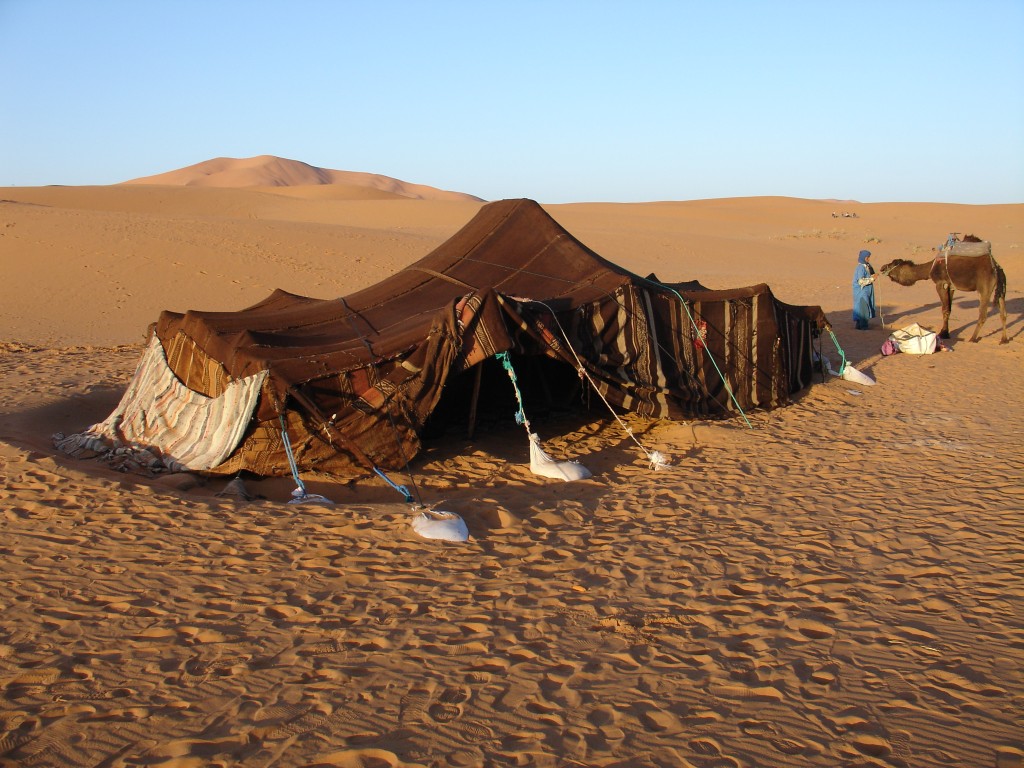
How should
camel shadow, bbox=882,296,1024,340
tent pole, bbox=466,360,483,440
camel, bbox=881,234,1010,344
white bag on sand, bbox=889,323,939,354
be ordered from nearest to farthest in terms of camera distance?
1. tent pole, bbox=466,360,483,440
2. white bag on sand, bbox=889,323,939,354
3. camel, bbox=881,234,1010,344
4. camel shadow, bbox=882,296,1024,340

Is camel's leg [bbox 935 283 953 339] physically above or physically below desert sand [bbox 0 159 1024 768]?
above

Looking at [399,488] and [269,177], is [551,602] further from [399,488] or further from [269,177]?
[269,177]

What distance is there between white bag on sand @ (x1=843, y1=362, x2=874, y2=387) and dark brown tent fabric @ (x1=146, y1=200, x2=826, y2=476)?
0.79 m

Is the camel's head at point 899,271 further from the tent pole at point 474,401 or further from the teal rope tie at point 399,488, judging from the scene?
the teal rope tie at point 399,488

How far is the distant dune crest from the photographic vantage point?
341ft

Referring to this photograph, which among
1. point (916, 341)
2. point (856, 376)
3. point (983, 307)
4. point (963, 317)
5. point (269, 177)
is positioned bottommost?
point (856, 376)

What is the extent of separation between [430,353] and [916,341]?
29.4ft

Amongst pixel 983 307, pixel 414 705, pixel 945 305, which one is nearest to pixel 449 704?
pixel 414 705

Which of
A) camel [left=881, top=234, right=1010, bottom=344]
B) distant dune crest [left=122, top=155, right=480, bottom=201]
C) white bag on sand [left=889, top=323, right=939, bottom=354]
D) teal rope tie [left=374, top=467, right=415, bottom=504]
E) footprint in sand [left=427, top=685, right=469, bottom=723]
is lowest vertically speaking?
footprint in sand [left=427, top=685, right=469, bottom=723]

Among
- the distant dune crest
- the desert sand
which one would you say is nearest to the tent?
the desert sand

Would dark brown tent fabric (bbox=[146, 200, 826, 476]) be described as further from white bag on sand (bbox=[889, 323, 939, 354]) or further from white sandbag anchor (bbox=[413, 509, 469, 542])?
white bag on sand (bbox=[889, 323, 939, 354])

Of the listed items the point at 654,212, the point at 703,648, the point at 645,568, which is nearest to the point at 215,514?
the point at 645,568

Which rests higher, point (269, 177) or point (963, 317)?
point (269, 177)

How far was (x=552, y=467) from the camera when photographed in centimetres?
771
